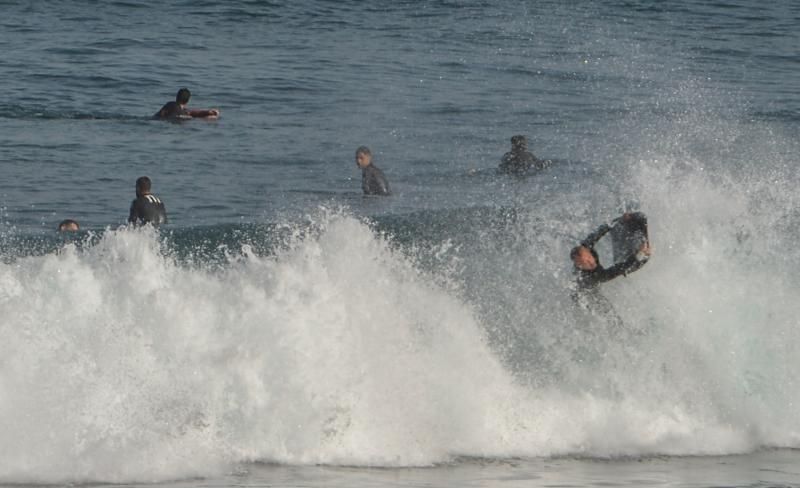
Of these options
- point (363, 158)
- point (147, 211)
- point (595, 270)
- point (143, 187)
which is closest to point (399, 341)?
point (595, 270)

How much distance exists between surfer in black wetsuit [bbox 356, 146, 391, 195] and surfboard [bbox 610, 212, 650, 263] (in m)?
8.75

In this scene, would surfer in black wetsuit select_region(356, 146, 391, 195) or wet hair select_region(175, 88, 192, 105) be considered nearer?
surfer in black wetsuit select_region(356, 146, 391, 195)

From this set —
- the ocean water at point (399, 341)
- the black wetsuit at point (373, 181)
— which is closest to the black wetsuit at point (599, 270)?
the ocean water at point (399, 341)

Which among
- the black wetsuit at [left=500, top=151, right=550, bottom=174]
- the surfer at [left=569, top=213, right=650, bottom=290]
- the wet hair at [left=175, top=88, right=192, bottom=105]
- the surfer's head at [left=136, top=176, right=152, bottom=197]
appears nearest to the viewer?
the surfer at [left=569, top=213, right=650, bottom=290]

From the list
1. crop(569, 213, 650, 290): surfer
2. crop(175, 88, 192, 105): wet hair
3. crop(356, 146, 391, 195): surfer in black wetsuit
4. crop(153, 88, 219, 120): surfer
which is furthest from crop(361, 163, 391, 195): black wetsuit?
crop(569, 213, 650, 290): surfer

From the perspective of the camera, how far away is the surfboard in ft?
35.1

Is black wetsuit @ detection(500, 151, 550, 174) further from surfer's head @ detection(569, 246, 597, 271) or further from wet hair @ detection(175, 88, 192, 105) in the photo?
surfer's head @ detection(569, 246, 597, 271)

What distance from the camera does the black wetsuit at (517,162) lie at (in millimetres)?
21375

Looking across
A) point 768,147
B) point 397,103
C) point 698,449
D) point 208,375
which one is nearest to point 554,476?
point 698,449

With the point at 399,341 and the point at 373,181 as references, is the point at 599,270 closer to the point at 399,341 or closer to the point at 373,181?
the point at 399,341

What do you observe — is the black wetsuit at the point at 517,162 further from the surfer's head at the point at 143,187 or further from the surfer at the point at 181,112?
the surfer at the point at 181,112

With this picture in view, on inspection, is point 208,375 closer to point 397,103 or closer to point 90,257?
point 90,257

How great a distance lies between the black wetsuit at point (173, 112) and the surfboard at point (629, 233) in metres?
16.1

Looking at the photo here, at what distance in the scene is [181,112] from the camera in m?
25.9
